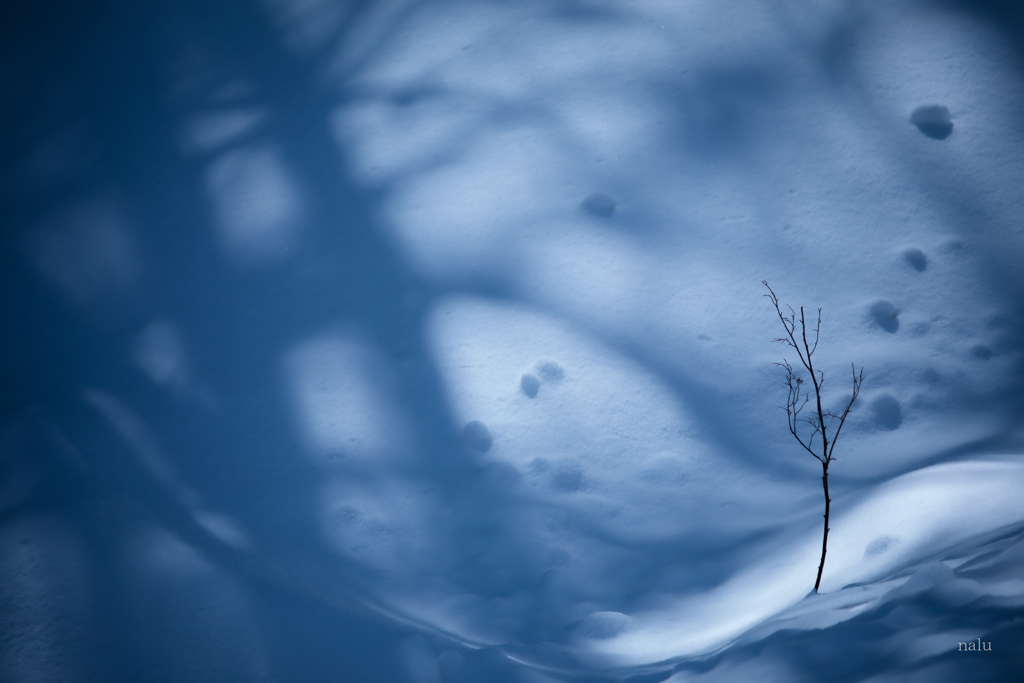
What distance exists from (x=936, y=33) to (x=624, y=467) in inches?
113

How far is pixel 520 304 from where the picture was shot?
3.09 m

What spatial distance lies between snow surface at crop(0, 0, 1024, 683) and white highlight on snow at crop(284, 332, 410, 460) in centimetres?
2

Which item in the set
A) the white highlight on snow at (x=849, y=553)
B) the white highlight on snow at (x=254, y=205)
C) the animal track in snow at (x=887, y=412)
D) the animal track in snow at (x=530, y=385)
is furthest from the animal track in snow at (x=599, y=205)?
the white highlight on snow at (x=849, y=553)

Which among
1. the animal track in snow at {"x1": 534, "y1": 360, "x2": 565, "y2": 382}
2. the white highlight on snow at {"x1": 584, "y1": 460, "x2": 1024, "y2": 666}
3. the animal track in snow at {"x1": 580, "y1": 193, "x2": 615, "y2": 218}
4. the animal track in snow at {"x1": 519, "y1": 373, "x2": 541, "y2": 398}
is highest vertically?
the animal track in snow at {"x1": 580, "y1": 193, "x2": 615, "y2": 218}

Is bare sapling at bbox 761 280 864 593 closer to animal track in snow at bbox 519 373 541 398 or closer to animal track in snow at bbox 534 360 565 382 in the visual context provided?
animal track in snow at bbox 534 360 565 382

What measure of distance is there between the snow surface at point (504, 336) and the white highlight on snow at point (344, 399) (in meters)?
0.02

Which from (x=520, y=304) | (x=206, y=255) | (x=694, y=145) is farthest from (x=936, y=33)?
(x=206, y=255)

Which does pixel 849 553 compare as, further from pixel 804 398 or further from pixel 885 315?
pixel 885 315

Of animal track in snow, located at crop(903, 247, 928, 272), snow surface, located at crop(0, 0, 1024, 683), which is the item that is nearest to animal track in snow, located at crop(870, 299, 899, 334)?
snow surface, located at crop(0, 0, 1024, 683)

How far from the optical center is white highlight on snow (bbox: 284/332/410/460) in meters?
2.90

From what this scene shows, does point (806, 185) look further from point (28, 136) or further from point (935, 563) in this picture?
point (28, 136)

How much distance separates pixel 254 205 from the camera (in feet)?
11.6

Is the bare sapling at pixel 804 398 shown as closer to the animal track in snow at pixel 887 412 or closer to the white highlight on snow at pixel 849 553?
the animal track in snow at pixel 887 412

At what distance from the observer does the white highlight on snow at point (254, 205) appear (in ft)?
11.3
